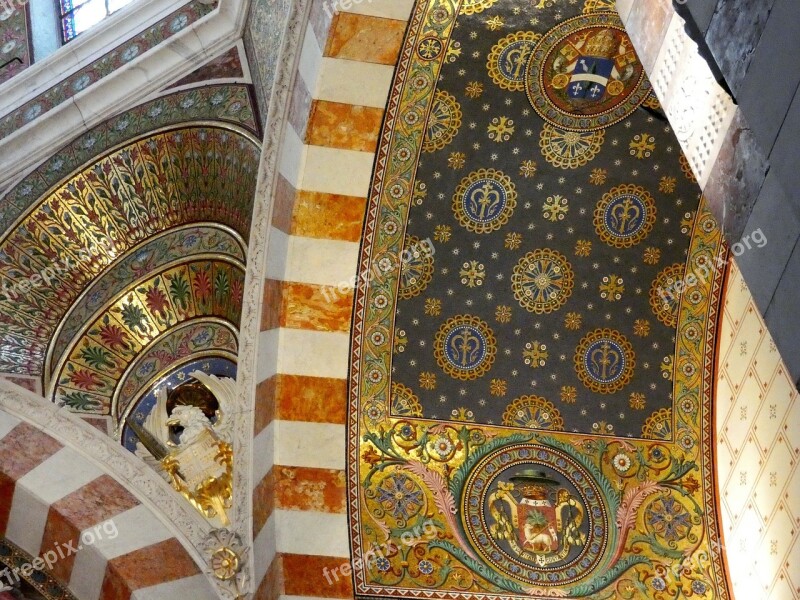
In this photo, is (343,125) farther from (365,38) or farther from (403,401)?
(403,401)

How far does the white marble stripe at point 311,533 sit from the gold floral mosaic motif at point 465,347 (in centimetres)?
114

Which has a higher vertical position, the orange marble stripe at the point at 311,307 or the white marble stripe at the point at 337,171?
the white marble stripe at the point at 337,171

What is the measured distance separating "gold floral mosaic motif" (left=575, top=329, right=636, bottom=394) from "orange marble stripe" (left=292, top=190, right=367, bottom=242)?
163 cm

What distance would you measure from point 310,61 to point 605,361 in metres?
2.57

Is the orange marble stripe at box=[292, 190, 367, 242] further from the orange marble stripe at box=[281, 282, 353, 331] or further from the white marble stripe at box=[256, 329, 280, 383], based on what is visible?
the white marble stripe at box=[256, 329, 280, 383]

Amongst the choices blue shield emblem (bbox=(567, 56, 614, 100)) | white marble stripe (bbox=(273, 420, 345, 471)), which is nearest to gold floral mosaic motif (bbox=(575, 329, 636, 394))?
blue shield emblem (bbox=(567, 56, 614, 100))

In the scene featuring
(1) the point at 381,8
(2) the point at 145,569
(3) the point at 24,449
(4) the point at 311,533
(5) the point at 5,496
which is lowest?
(2) the point at 145,569

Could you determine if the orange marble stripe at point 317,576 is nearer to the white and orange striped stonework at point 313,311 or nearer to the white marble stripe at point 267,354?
the white and orange striped stonework at point 313,311

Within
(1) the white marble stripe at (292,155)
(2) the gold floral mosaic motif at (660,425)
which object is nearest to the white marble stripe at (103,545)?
(1) the white marble stripe at (292,155)

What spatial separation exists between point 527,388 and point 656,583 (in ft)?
4.49

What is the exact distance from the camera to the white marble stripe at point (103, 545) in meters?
5.93

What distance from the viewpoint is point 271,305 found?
20.1 feet

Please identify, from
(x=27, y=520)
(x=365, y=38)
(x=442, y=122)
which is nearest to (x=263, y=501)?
(x=27, y=520)

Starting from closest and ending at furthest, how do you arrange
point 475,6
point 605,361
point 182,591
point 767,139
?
point 767,139 → point 475,6 → point 182,591 → point 605,361
